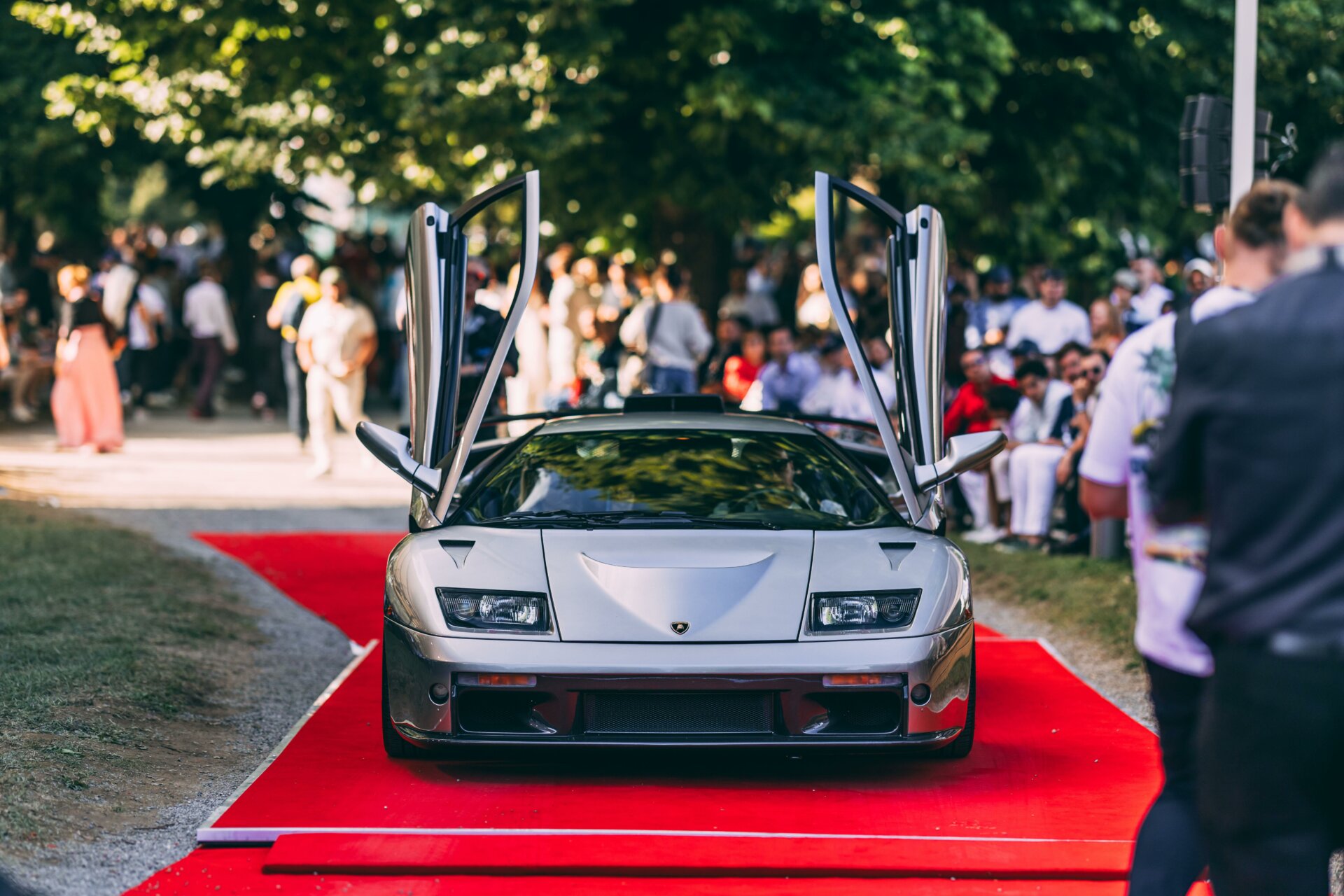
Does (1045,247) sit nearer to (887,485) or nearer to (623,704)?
(887,485)

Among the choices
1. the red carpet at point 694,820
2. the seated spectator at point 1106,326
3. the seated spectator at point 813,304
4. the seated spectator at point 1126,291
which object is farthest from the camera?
the seated spectator at point 813,304

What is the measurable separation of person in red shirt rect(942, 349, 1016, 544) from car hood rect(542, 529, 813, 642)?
6.92m

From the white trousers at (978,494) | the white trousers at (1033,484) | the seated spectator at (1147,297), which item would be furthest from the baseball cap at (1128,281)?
the white trousers at (1033,484)

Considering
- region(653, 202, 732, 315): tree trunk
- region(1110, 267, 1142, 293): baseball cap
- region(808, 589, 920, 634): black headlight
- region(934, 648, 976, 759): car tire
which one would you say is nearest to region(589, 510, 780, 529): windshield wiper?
region(808, 589, 920, 634): black headlight

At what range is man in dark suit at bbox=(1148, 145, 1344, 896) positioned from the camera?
2.95 meters

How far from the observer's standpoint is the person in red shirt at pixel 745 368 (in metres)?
15.9

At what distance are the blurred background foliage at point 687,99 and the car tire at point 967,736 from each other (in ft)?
36.5

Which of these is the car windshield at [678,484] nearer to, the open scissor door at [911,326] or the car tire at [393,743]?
the open scissor door at [911,326]

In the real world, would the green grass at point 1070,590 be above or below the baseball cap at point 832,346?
below

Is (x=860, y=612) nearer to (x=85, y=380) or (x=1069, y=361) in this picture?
(x=1069, y=361)

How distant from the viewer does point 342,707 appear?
7.39 m

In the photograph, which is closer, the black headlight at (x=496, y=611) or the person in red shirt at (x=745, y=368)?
the black headlight at (x=496, y=611)

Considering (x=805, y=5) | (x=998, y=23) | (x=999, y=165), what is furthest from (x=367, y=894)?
(x=999, y=165)

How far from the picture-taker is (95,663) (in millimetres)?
7785
